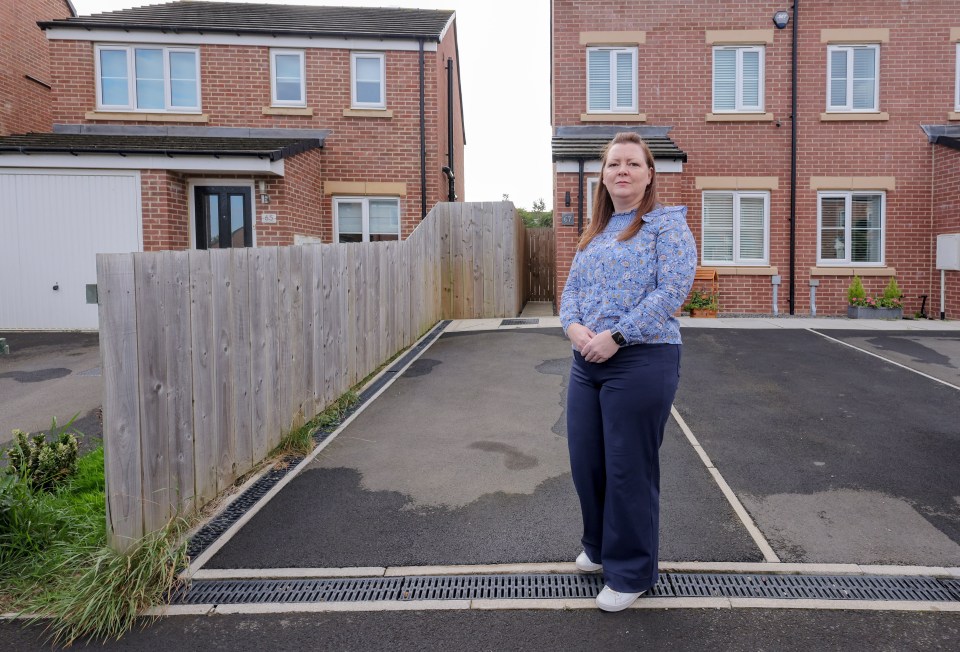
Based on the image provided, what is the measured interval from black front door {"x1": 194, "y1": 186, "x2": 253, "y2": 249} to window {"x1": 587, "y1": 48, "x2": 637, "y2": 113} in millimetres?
7377

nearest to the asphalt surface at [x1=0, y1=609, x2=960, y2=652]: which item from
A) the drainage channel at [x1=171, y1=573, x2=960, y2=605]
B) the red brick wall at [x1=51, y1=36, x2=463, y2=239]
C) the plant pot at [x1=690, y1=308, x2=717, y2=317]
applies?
the drainage channel at [x1=171, y1=573, x2=960, y2=605]

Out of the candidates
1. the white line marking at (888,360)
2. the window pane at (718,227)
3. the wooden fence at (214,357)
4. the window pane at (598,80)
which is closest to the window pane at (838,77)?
the window pane at (718,227)

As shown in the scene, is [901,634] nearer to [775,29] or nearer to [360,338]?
A: [360,338]

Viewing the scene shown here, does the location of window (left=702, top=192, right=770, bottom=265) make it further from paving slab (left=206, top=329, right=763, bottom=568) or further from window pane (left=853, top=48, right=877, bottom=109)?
paving slab (left=206, top=329, right=763, bottom=568)

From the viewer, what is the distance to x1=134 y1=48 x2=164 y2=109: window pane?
1487cm

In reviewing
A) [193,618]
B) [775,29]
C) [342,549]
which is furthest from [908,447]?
[775,29]

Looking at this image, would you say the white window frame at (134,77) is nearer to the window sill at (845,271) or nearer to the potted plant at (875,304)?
the window sill at (845,271)

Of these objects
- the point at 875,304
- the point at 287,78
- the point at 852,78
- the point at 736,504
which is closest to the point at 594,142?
the point at 852,78

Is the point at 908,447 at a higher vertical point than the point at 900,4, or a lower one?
lower

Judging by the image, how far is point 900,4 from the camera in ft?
Answer: 47.6

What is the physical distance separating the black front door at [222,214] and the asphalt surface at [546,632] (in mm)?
11414

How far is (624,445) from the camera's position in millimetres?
3070

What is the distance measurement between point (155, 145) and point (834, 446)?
1195 cm

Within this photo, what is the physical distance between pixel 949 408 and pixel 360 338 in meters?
5.82
